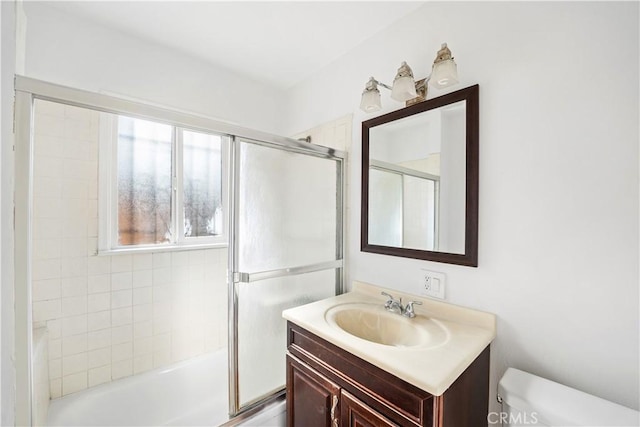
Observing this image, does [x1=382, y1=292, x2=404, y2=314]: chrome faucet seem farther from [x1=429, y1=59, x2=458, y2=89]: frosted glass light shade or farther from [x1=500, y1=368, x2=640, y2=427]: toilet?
[x1=429, y1=59, x2=458, y2=89]: frosted glass light shade

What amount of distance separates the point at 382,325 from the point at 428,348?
1.25 ft

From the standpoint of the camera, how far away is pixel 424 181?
4.50ft

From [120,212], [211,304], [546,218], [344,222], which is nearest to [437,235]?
[546,218]

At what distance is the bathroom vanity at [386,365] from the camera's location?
33.2 inches

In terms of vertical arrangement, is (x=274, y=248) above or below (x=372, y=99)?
below

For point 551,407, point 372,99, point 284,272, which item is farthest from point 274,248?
point 551,407

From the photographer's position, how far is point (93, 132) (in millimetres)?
1685

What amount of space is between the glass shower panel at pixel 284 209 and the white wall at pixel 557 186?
0.74 meters

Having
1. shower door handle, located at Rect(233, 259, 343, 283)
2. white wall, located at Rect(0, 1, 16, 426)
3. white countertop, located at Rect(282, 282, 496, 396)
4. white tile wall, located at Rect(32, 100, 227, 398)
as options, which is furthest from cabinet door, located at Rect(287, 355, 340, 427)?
white tile wall, located at Rect(32, 100, 227, 398)

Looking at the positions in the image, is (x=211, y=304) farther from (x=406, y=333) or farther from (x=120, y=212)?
(x=406, y=333)

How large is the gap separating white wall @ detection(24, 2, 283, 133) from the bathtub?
1.83m

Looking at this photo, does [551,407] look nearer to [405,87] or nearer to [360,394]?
[360,394]

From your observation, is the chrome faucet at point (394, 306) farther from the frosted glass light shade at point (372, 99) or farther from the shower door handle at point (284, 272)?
the frosted glass light shade at point (372, 99)

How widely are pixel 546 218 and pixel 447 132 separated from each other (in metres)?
0.54
